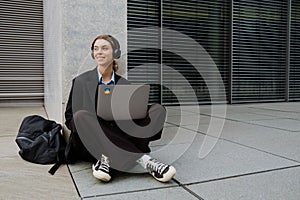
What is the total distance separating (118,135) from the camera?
7.14 feet

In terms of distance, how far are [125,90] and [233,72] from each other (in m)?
5.37

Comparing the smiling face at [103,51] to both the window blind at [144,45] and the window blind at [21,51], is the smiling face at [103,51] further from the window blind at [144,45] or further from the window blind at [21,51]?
the window blind at [21,51]

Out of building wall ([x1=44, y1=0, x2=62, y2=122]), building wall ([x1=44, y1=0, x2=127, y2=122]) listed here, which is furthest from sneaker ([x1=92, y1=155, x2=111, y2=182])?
building wall ([x1=44, y1=0, x2=62, y2=122])

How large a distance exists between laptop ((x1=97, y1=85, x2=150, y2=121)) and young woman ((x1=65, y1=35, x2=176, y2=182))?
0.06 meters

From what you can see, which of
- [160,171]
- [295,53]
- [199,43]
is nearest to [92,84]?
[160,171]

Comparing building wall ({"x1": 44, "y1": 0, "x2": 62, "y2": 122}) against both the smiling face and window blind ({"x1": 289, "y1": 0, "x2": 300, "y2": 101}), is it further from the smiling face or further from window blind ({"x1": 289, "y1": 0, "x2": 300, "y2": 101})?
window blind ({"x1": 289, "y1": 0, "x2": 300, "y2": 101})

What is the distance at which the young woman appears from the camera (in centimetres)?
212

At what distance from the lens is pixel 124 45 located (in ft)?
10.2

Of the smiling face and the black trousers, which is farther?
the smiling face

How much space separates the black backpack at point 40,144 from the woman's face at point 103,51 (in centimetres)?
76

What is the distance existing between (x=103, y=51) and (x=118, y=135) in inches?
25.2

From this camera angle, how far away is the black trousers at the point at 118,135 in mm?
2125

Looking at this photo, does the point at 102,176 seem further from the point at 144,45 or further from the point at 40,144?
the point at 144,45

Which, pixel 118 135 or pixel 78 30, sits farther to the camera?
pixel 78 30
